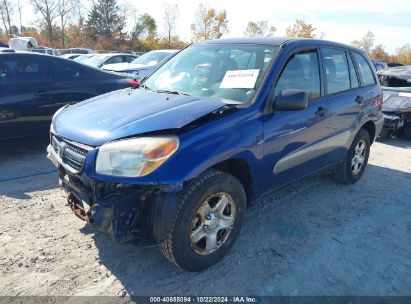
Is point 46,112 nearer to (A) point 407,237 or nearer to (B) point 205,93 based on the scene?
(B) point 205,93

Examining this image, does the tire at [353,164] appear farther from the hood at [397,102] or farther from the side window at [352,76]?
the hood at [397,102]

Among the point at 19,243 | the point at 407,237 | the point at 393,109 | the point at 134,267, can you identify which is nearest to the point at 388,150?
the point at 393,109

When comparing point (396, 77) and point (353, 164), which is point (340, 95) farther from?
point (396, 77)

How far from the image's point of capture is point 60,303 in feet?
8.75

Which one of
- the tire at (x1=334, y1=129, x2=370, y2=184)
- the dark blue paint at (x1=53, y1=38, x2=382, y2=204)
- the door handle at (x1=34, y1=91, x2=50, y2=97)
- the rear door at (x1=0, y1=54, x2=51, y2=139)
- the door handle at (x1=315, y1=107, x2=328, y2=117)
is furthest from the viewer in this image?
the door handle at (x1=34, y1=91, x2=50, y2=97)

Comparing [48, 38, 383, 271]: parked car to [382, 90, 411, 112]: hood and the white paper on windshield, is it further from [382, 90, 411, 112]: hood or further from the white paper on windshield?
[382, 90, 411, 112]: hood

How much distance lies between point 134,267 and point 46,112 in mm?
3513

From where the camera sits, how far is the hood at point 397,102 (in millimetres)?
7873

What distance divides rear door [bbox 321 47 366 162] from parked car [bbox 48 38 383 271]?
0.03 metres

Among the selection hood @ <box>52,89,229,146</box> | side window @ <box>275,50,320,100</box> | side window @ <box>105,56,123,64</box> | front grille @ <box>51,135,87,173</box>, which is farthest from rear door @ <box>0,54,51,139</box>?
side window @ <box>105,56,123,64</box>

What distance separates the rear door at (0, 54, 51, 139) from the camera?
17.5 ft

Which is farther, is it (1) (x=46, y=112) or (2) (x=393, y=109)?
(2) (x=393, y=109)

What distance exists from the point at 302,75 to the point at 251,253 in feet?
5.92

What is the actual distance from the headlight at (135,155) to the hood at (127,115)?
0.09 m
